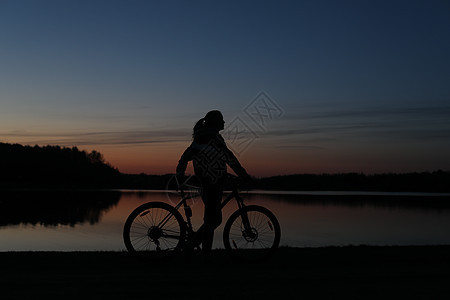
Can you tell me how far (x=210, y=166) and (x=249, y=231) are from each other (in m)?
0.99

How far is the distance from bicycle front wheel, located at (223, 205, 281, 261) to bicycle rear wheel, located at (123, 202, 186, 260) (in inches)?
24.4

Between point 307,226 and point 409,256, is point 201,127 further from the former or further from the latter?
point 307,226

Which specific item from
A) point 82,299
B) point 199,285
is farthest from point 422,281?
point 82,299

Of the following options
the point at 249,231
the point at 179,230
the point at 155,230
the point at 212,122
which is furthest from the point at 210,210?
the point at 212,122

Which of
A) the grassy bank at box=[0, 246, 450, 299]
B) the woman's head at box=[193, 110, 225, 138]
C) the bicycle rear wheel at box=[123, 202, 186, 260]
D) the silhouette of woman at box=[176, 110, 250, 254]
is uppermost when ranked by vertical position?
the woman's head at box=[193, 110, 225, 138]

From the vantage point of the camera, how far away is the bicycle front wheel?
5996mm

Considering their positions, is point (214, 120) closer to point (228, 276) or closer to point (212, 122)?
point (212, 122)

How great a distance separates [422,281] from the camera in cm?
486

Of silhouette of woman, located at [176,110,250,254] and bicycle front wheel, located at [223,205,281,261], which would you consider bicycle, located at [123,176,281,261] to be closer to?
bicycle front wheel, located at [223,205,281,261]

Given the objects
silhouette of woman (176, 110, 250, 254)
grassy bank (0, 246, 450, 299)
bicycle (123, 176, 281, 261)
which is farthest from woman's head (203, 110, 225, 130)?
grassy bank (0, 246, 450, 299)

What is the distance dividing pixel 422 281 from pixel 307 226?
27522 millimetres

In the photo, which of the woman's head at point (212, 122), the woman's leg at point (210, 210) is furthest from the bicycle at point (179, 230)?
the woman's head at point (212, 122)

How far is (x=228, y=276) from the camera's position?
4.97m

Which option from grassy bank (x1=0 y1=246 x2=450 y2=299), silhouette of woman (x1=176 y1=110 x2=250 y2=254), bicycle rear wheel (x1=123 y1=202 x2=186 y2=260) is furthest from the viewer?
silhouette of woman (x1=176 y1=110 x2=250 y2=254)
